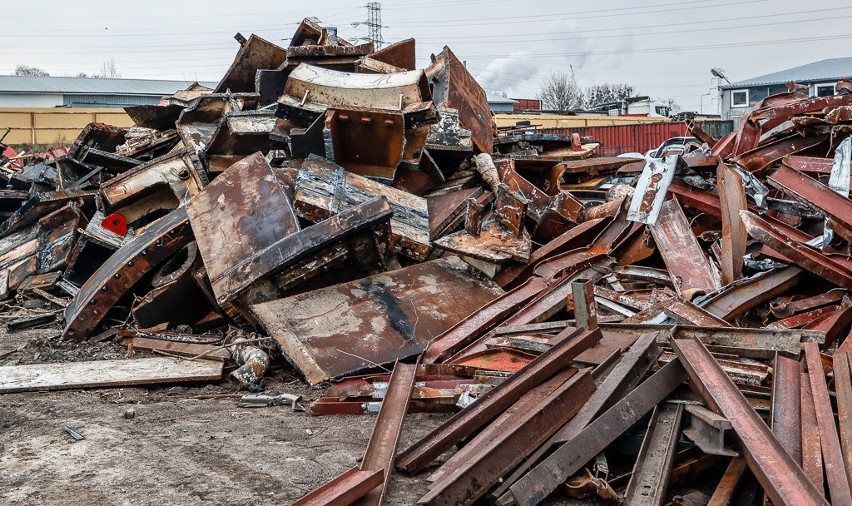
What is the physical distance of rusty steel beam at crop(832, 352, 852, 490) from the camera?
2.87 m

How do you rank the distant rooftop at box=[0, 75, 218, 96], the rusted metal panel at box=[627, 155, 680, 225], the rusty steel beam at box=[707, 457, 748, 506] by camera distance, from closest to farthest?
the rusty steel beam at box=[707, 457, 748, 506]
the rusted metal panel at box=[627, 155, 680, 225]
the distant rooftop at box=[0, 75, 218, 96]

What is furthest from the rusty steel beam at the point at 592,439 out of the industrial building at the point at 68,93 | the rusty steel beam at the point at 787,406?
the industrial building at the point at 68,93

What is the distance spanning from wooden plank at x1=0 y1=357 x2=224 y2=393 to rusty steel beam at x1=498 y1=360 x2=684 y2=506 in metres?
2.68

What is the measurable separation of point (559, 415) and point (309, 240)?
248 cm

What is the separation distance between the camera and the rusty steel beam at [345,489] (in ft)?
9.14

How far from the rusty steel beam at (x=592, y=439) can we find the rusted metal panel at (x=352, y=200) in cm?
295

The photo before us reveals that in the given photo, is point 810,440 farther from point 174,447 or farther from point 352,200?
point 352,200

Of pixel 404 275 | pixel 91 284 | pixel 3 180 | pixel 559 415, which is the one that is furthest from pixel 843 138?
pixel 3 180

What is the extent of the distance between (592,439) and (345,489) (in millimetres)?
1007

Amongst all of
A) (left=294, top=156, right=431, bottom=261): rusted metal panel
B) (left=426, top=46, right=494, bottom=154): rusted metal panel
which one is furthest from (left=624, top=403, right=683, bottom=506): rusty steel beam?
(left=426, top=46, right=494, bottom=154): rusted metal panel

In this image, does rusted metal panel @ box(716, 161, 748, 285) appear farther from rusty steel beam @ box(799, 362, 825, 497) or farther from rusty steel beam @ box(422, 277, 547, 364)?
rusty steel beam @ box(799, 362, 825, 497)

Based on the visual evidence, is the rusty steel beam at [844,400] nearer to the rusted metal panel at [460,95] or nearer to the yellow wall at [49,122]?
the rusted metal panel at [460,95]

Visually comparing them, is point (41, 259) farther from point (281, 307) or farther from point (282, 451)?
point (282, 451)

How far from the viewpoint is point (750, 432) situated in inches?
115
